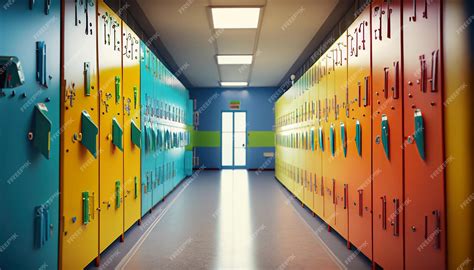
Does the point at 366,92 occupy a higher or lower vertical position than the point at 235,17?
lower

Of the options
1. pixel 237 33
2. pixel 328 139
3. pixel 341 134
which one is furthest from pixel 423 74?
pixel 237 33

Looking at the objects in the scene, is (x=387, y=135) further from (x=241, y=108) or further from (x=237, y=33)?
(x=241, y=108)

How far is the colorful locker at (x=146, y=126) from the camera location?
4566 millimetres

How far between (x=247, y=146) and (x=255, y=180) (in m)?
3.18

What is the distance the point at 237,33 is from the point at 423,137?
4.74 meters

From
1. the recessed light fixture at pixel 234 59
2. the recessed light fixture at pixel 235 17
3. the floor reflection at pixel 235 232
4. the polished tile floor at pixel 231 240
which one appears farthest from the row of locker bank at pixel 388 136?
the recessed light fixture at pixel 234 59

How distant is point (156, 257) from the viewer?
3201 mm

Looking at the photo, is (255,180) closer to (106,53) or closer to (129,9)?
(129,9)

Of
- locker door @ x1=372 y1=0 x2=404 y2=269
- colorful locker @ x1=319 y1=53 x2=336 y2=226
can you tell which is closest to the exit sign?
colorful locker @ x1=319 y1=53 x2=336 y2=226

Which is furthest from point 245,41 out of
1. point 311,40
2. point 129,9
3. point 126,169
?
point 126,169

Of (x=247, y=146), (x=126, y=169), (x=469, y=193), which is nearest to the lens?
(x=469, y=193)

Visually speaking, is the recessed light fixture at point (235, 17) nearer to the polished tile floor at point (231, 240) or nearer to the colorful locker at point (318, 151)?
the colorful locker at point (318, 151)

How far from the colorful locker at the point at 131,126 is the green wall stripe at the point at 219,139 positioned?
7923mm

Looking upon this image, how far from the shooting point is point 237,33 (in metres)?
6.31
